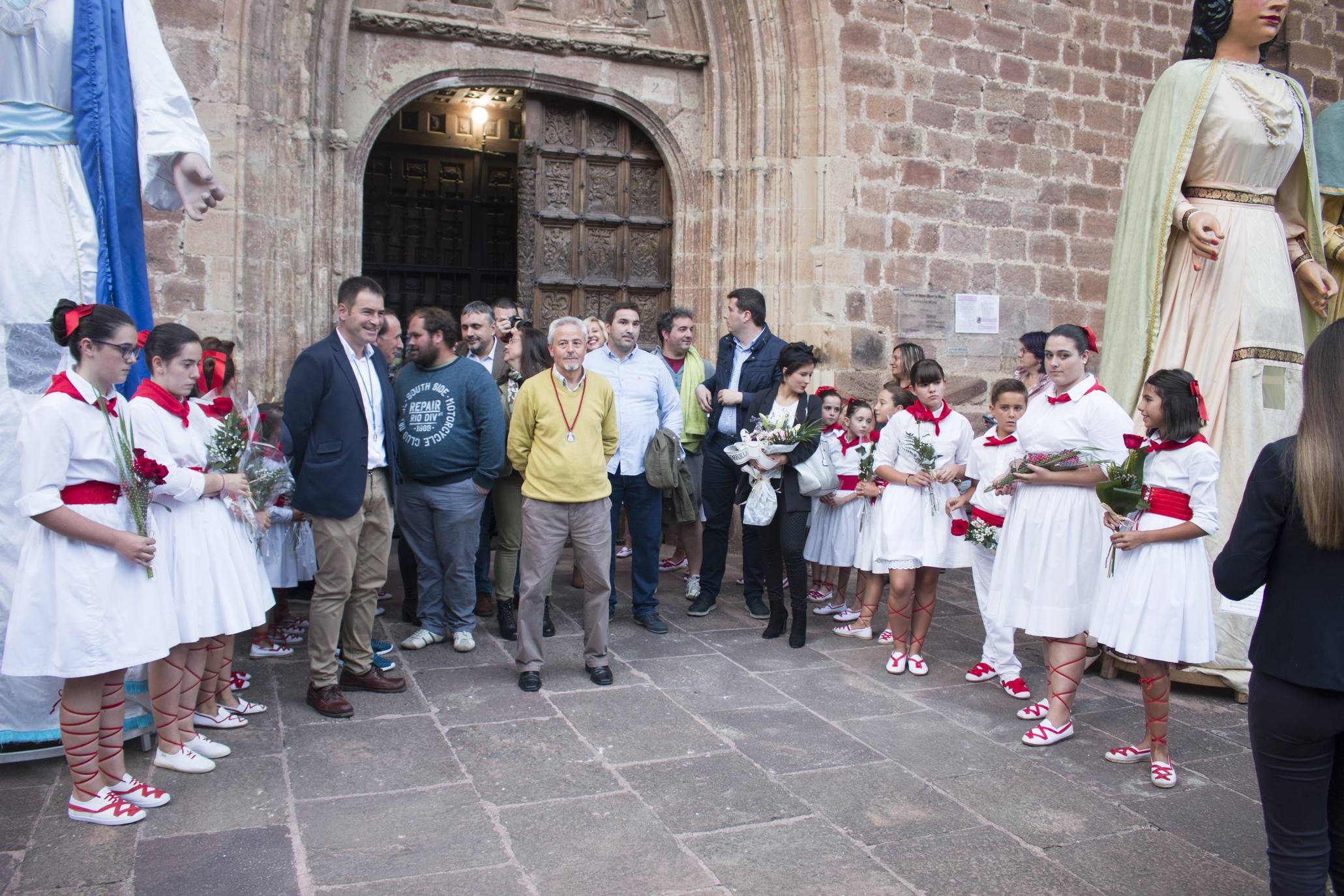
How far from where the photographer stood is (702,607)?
249 inches

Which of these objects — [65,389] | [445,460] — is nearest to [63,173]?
[65,389]

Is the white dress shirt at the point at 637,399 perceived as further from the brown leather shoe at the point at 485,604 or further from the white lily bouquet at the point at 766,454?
the brown leather shoe at the point at 485,604

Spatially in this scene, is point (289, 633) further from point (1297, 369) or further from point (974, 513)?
point (1297, 369)

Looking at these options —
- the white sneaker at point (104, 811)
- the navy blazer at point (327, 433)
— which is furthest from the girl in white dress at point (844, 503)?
the white sneaker at point (104, 811)

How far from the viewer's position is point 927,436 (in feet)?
18.3

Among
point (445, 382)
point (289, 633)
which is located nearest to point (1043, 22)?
point (445, 382)

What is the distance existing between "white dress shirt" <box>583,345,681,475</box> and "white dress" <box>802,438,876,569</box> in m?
0.97

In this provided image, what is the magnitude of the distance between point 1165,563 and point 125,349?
381 cm

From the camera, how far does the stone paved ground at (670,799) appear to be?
3.09 meters

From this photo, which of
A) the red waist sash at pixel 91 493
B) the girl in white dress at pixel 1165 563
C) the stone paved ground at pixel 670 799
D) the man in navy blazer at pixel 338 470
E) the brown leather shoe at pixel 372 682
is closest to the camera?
the stone paved ground at pixel 670 799

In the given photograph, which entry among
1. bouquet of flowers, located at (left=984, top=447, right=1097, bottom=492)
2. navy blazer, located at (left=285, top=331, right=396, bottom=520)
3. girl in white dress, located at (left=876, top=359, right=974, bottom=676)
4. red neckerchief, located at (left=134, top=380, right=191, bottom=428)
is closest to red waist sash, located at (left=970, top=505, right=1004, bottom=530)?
girl in white dress, located at (left=876, top=359, right=974, bottom=676)

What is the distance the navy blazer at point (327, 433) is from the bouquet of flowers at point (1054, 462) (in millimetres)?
2836

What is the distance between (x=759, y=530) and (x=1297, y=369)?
113 inches

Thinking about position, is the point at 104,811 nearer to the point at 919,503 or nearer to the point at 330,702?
the point at 330,702
